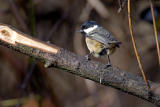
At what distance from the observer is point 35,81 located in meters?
2.78

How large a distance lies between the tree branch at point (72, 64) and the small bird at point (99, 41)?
48 centimetres

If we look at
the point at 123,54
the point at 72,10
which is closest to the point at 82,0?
the point at 72,10

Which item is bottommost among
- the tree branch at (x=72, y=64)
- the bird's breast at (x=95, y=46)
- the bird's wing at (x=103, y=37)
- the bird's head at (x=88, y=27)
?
the tree branch at (x=72, y=64)

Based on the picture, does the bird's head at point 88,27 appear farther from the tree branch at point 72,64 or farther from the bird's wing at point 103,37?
the tree branch at point 72,64

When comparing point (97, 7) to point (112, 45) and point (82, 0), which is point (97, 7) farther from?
point (112, 45)

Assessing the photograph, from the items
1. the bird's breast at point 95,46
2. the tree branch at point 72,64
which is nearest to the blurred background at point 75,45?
the bird's breast at point 95,46

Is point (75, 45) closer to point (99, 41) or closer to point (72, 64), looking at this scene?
point (99, 41)

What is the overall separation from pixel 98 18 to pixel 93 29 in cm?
142

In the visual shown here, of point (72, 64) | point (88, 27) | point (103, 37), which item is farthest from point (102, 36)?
A: point (72, 64)

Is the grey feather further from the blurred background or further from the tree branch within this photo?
the blurred background

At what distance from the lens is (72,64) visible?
4.27 ft

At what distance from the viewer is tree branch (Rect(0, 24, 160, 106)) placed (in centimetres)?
125

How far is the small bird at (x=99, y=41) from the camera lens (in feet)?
6.08

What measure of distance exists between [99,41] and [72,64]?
67cm
